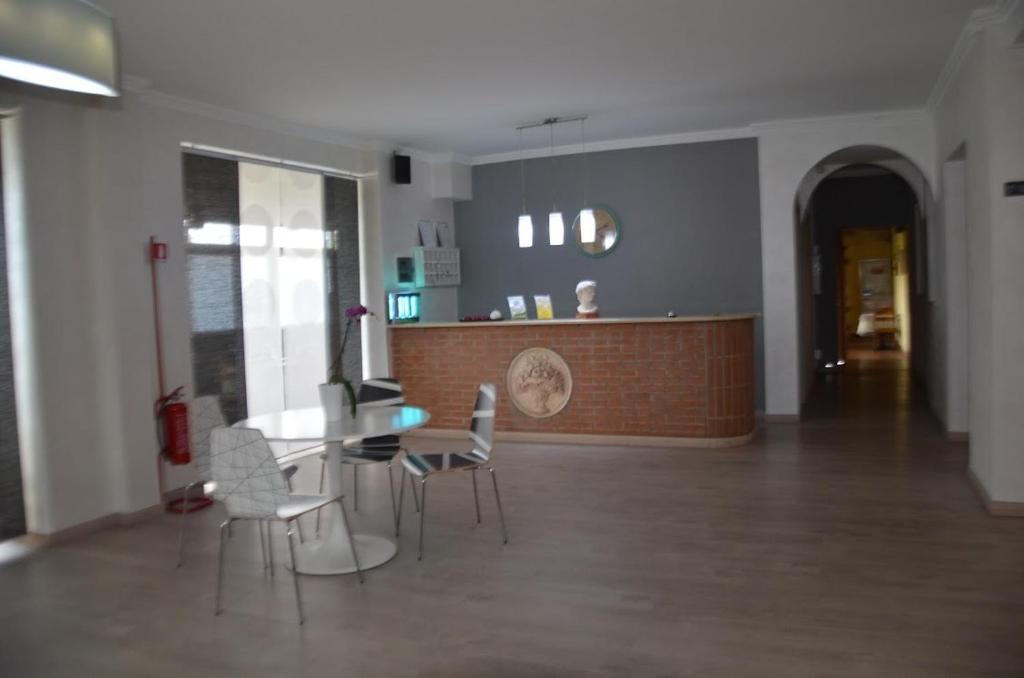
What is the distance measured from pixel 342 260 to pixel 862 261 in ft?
40.6

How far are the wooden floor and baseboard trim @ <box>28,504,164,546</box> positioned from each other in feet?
0.39

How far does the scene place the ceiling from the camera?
14.4 feet

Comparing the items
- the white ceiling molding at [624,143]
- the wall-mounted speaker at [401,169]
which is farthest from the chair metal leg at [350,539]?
the white ceiling molding at [624,143]

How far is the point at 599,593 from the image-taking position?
3750 millimetres

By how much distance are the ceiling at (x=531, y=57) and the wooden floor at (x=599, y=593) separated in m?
2.81

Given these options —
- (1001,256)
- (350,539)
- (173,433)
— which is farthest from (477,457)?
(1001,256)

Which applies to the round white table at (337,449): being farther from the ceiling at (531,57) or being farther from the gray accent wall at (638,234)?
the gray accent wall at (638,234)

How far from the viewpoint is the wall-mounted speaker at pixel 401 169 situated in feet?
26.2

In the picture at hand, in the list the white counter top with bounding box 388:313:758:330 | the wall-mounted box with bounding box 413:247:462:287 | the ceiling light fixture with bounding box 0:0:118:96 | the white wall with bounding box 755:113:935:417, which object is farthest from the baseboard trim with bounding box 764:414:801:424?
the ceiling light fixture with bounding box 0:0:118:96

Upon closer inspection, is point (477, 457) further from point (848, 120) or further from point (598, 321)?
point (848, 120)

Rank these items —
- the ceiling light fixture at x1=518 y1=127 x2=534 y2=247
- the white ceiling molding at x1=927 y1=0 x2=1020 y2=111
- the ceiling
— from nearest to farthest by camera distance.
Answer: the ceiling, the white ceiling molding at x1=927 y1=0 x2=1020 y2=111, the ceiling light fixture at x1=518 y1=127 x2=534 y2=247

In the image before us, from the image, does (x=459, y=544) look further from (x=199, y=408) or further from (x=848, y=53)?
(x=848, y=53)

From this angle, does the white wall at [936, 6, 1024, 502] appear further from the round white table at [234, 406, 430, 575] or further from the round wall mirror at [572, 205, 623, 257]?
the round wall mirror at [572, 205, 623, 257]

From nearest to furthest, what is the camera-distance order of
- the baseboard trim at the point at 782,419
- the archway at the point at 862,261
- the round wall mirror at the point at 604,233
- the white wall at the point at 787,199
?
the white wall at the point at 787,199 < the baseboard trim at the point at 782,419 < the round wall mirror at the point at 604,233 < the archway at the point at 862,261
